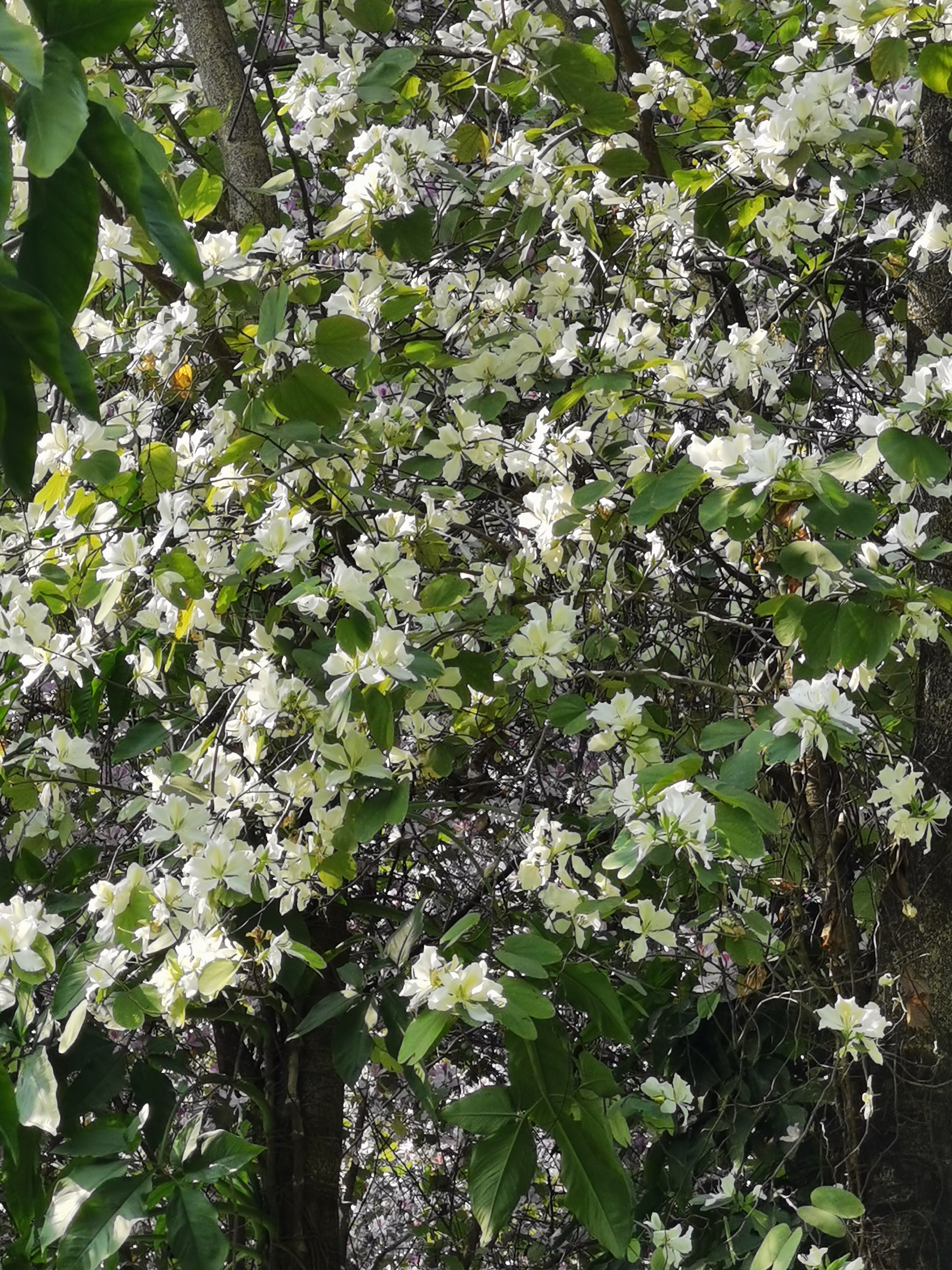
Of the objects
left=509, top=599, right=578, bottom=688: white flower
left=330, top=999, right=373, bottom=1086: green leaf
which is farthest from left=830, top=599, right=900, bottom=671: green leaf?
left=330, top=999, right=373, bottom=1086: green leaf

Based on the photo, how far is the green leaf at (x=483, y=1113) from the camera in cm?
134

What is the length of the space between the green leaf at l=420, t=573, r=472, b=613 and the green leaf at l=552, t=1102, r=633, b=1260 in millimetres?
550

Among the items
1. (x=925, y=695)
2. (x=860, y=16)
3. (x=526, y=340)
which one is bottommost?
(x=925, y=695)

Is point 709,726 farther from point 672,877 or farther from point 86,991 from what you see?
point 86,991

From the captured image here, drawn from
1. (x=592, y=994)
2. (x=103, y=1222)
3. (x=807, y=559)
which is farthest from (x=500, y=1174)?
(x=807, y=559)

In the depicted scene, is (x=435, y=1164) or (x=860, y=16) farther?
(x=435, y=1164)

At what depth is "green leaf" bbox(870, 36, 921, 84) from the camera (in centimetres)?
151

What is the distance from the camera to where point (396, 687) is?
136cm

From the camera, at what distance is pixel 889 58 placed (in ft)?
4.95

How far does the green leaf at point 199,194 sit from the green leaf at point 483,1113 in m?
1.07

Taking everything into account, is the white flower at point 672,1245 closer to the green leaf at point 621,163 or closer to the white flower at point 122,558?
the white flower at point 122,558

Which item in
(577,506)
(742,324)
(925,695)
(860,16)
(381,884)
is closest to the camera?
(577,506)

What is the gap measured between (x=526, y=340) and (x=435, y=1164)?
7.06 ft

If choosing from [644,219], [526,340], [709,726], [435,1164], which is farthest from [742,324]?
[435,1164]
